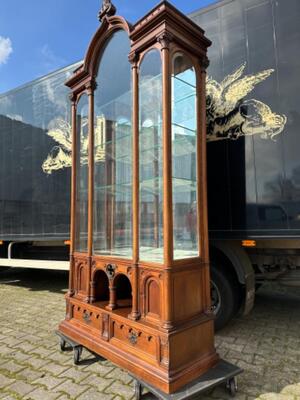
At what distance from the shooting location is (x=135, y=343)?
2.41 meters

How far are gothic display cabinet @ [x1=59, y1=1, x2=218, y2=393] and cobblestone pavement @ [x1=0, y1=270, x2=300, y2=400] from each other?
A: 21 centimetres

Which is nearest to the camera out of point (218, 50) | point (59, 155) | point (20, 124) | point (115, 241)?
point (115, 241)

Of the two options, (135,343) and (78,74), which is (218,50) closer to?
(78,74)

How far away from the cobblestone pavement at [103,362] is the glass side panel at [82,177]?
1119 millimetres

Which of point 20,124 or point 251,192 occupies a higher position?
point 20,124

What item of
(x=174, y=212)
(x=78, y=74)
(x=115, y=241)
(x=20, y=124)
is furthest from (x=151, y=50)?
(x=20, y=124)

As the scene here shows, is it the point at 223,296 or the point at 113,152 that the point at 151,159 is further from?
the point at 223,296

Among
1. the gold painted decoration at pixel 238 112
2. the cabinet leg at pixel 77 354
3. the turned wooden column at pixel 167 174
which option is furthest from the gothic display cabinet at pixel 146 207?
the gold painted decoration at pixel 238 112

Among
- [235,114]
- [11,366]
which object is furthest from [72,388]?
[235,114]

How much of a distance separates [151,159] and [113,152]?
0.71 m

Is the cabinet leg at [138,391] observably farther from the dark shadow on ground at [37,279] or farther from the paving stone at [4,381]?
the dark shadow on ground at [37,279]

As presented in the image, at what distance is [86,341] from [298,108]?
2941 millimetres

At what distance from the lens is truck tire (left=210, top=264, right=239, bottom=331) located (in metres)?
3.45

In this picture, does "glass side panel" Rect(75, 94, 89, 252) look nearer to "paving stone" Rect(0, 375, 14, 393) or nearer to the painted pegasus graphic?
the painted pegasus graphic
